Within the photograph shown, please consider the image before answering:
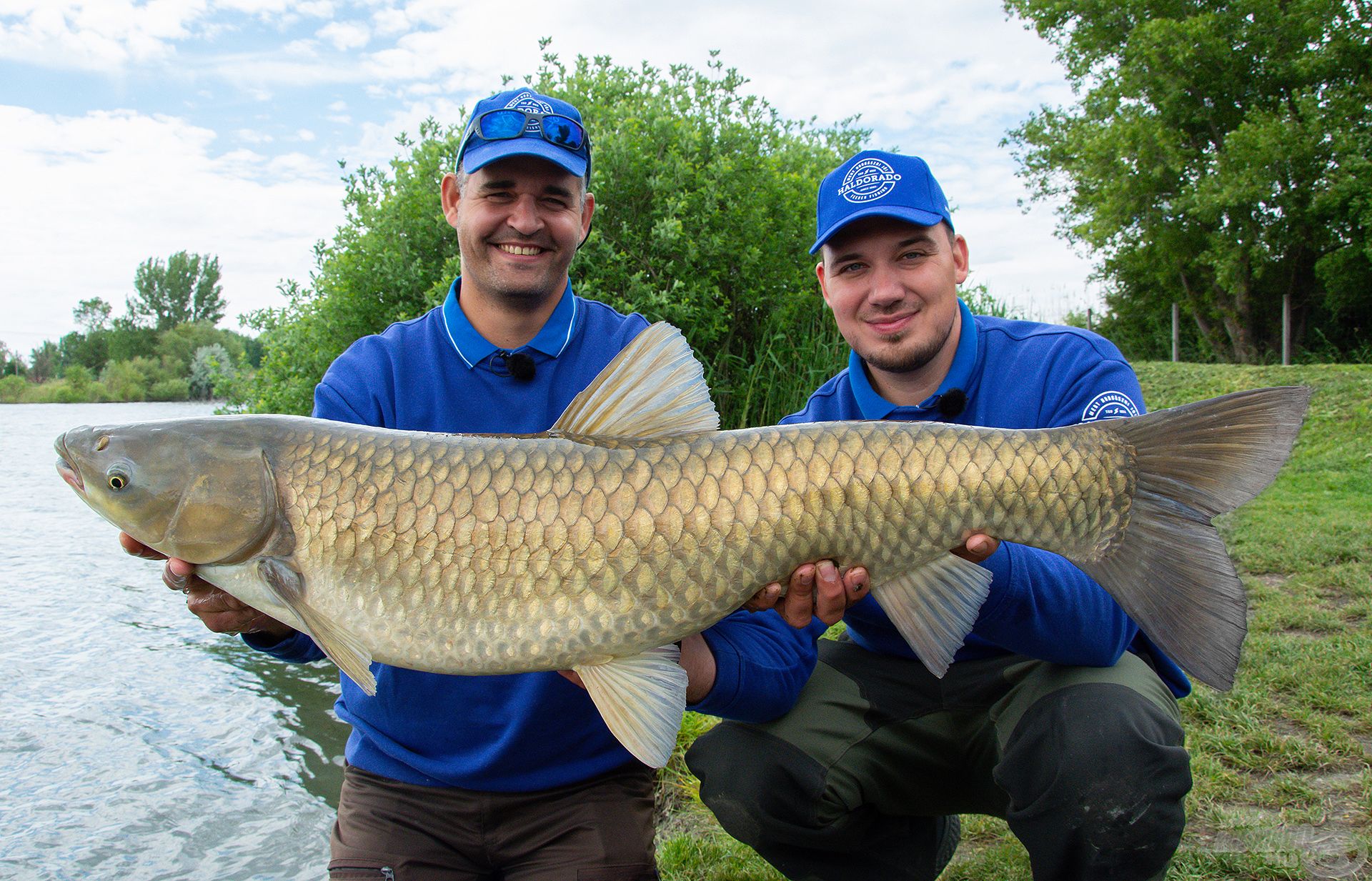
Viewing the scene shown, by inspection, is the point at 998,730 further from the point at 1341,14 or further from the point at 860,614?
the point at 1341,14

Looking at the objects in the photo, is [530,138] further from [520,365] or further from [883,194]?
[883,194]

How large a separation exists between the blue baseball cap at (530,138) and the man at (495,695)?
1 centimetres

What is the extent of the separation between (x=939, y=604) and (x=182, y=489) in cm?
157

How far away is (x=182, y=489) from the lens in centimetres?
188

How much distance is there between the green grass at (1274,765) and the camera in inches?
90.7

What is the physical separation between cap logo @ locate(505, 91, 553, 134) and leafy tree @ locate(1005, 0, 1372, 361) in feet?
59.5

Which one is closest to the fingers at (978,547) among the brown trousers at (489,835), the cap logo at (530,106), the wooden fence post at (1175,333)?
the brown trousers at (489,835)

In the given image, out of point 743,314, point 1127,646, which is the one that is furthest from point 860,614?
point 743,314

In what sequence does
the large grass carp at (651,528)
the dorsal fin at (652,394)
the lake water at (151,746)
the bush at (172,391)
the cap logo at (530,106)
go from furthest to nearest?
the bush at (172,391), the lake water at (151,746), the cap logo at (530,106), the dorsal fin at (652,394), the large grass carp at (651,528)

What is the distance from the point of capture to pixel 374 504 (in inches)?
72.2

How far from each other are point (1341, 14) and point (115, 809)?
23397mm

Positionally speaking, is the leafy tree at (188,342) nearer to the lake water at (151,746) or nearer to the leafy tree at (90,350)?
the leafy tree at (90,350)

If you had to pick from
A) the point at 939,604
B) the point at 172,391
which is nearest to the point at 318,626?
the point at 939,604

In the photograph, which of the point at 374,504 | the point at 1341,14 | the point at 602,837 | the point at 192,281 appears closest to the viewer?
the point at 374,504
